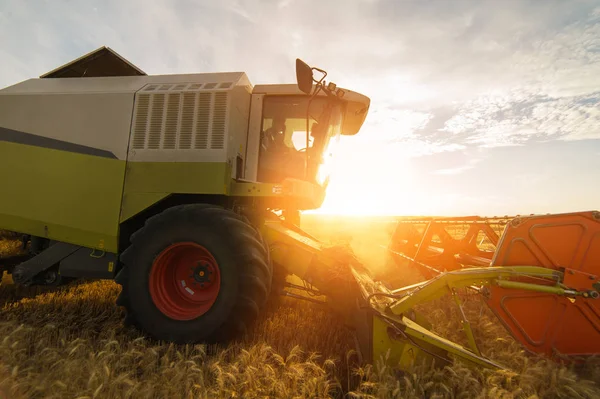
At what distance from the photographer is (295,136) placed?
3734 millimetres

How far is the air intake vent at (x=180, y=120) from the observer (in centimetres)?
318

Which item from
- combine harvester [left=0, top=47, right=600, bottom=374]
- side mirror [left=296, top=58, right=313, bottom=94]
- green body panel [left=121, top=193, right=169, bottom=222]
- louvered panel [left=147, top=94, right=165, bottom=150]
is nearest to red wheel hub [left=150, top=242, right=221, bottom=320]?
combine harvester [left=0, top=47, right=600, bottom=374]

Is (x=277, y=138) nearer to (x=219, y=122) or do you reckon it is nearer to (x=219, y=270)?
(x=219, y=122)

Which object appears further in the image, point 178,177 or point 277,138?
point 277,138

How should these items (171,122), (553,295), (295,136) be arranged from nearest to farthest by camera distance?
1. (553,295)
2. (171,122)
3. (295,136)

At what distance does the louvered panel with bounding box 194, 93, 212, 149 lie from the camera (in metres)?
3.18

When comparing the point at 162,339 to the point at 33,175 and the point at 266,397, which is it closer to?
the point at 266,397

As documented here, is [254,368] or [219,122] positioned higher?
[219,122]

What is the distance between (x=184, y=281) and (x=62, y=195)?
162 cm

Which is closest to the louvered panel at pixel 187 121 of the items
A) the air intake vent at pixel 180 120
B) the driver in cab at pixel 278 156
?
the air intake vent at pixel 180 120

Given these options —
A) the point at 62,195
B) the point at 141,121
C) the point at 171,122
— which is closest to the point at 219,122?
the point at 171,122

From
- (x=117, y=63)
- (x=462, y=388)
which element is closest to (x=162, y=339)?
(x=462, y=388)

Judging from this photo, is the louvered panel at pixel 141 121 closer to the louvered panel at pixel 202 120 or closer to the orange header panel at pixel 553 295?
the louvered panel at pixel 202 120

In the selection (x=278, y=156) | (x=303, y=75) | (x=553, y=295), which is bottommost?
(x=553, y=295)
